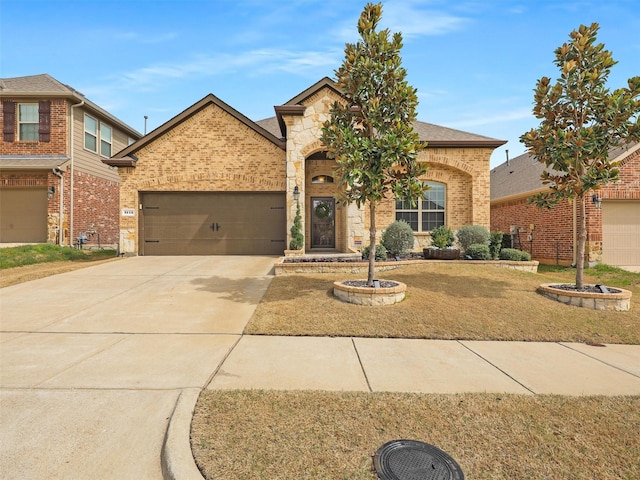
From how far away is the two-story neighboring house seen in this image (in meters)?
15.4

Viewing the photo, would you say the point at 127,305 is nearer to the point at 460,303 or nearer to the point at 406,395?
the point at 406,395

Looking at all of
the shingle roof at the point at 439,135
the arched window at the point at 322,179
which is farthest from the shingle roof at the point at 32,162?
the arched window at the point at 322,179

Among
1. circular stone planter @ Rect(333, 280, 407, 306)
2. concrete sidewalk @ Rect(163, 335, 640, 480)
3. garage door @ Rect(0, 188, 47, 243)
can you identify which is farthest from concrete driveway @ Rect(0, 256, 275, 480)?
garage door @ Rect(0, 188, 47, 243)

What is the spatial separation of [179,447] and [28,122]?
64.8ft

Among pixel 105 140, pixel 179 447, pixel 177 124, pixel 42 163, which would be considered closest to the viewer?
pixel 179 447

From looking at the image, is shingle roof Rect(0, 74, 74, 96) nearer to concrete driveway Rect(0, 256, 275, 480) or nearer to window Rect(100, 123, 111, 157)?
window Rect(100, 123, 111, 157)

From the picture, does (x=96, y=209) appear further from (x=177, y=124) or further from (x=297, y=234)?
(x=297, y=234)

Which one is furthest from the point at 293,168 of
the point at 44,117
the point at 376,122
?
the point at 44,117

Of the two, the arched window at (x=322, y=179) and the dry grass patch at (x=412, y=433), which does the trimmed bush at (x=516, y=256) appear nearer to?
the arched window at (x=322, y=179)

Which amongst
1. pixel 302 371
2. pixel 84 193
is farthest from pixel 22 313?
pixel 84 193

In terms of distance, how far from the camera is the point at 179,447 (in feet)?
8.38

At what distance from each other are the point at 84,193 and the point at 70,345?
1491 cm

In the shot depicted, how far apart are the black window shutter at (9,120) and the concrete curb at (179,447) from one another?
1929cm

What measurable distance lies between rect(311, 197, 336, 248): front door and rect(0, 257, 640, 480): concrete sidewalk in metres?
8.35
